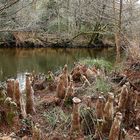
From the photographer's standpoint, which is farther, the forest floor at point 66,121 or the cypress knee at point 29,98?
the cypress knee at point 29,98

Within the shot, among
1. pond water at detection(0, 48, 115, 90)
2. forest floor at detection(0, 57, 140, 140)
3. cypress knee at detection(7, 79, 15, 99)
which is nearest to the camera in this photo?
forest floor at detection(0, 57, 140, 140)

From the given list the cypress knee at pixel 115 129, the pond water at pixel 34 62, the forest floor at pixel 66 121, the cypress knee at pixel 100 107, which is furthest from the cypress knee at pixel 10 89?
the pond water at pixel 34 62

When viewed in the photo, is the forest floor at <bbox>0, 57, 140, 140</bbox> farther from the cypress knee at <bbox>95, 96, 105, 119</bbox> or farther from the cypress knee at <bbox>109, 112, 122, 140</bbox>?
the cypress knee at <bbox>109, 112, 122, 140</bbox>

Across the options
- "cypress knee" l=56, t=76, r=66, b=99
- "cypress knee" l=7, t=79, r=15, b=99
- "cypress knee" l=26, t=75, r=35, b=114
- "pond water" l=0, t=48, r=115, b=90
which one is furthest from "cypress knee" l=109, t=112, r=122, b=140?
"pond water" l=0, t=48, r=115, b=90

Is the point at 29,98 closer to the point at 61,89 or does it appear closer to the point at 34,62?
the point at 61,89

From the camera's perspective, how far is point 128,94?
6.21m

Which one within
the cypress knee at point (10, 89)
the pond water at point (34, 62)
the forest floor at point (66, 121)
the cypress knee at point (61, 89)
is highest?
the cypress knee at point (10, 89)

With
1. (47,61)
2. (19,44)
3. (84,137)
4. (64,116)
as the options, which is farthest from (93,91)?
(19,44)

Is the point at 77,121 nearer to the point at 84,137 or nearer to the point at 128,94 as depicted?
the point at 84,137

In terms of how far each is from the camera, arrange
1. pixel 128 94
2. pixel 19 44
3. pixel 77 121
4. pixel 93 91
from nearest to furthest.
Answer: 1. pixel 77 121
2. pixel 128 94
3. pixel 93 91
4. pixel 19 44

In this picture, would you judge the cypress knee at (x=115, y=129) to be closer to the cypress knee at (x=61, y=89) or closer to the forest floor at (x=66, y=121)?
the forest floor at (x=66, y=121)

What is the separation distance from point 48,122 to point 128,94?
63.6 inches

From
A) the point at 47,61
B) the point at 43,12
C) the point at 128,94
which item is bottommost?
the point at 47,61

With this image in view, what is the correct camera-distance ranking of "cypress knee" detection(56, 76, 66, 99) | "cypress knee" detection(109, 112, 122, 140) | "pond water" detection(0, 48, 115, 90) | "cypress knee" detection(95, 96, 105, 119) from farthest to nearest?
1. "pond water" detection(0, 48, 115, 90)
2. "cypress knee" detection(56, 76, 66, 99)
3. "cypress knee" detection(95, 96, 105, 119)
4. "cypress knee" detection(109, 112, 122, 140)
